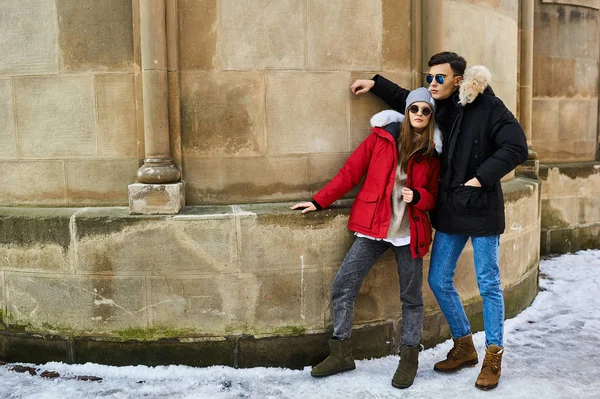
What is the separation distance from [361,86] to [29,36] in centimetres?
239

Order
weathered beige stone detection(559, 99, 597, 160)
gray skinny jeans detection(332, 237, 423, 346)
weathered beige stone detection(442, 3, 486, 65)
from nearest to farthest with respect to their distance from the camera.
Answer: gray skinny jeans detection(332, 237, 423, 346) < weathered beige stone detection(442, 3, 486, 65) < weathered beige stone detection(559, 99, 597, 160)

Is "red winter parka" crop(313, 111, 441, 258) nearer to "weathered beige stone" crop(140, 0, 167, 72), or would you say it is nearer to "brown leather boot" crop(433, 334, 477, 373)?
"brown leather boot" crop(433, 334, 477, 373)

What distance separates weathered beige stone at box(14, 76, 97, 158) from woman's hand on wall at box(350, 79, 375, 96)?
1855 millimetres

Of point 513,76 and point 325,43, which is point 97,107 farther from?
point 513,76

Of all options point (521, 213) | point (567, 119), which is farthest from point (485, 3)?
point (567, 119)

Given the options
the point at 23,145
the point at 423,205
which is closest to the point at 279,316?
the point at 423,205

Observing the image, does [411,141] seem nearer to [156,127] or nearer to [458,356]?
[458,356]

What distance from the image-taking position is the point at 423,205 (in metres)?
3.88

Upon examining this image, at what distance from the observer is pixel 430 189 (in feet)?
13.0

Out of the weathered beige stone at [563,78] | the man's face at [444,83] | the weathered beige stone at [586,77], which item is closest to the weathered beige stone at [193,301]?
the man's face at [444,83]

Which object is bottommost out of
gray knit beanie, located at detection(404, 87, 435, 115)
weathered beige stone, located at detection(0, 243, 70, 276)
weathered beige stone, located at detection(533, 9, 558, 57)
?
weathered beige stone, located at detection(0, 243, 70, 276)

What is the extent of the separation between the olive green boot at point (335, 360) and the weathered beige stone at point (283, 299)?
0.25 meters

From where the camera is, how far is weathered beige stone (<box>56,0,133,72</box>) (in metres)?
4.11

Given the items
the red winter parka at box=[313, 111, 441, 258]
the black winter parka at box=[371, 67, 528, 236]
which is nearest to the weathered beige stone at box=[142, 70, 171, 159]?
the red winter parka at box=[313, 111, 441, 258]
